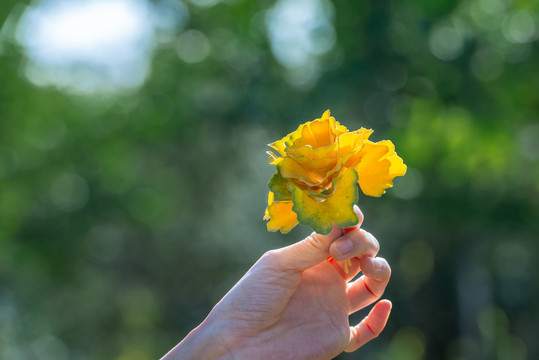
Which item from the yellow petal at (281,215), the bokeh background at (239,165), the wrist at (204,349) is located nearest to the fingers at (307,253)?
the yellow petal at (281,215)

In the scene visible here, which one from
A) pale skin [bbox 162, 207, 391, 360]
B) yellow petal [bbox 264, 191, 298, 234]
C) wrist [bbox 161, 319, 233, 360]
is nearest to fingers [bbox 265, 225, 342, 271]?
pale skin [bbox 162, 207, 391, 360]

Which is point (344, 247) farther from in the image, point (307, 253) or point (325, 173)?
point (325, 173)

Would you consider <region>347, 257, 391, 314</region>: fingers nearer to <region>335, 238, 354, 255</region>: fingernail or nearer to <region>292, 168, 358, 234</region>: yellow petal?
<region>335, 238, 354, 255</region>: fingernail

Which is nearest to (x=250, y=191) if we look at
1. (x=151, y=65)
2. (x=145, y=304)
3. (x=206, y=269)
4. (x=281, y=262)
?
(x=206, y=269)

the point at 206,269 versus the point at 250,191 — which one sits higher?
the point at 250,191

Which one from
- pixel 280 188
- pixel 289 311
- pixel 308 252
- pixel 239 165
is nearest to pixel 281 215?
pixel 280 188

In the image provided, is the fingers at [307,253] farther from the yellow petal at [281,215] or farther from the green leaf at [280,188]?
the green leaf at [280,188]

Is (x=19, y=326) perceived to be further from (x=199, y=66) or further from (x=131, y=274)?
(x=199, y=66)
